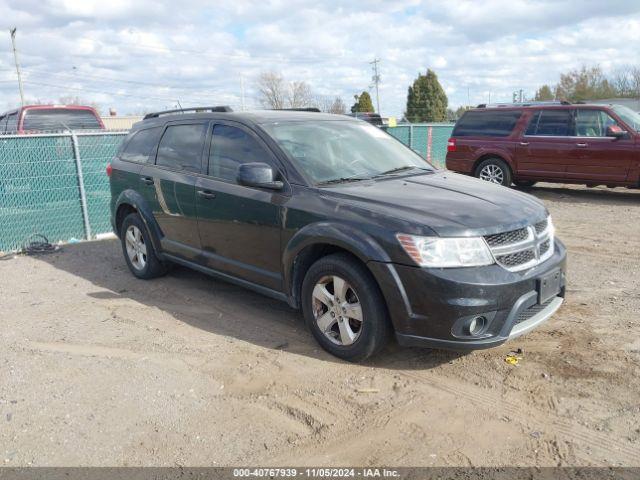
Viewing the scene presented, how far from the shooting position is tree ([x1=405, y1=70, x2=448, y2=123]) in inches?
1884

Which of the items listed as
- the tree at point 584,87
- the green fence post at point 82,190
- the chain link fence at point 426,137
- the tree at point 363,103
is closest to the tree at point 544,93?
the tree at point 584,87

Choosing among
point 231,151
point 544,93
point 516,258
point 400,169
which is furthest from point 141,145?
point 544,93

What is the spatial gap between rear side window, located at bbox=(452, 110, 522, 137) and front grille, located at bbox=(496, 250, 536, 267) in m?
8.65

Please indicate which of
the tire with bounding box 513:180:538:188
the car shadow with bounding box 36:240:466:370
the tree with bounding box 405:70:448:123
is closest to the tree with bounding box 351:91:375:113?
the tree with bounding box 405:70:448:123

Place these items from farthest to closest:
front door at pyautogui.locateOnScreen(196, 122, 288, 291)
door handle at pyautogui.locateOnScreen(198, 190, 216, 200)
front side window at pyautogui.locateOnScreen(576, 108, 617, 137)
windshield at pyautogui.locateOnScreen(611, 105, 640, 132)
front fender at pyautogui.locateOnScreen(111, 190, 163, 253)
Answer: front side window at pyautogui.locateOnScreen(576, 108, 617, 137) → windshield at pyautogui.locateOnScreen(611, 105, 640, 132) → front fender at pyautogui.locateOnScreen(111, 190, 163, 253) → door handle at pyautogui.locateOnScreen(198, 190, 216, 200) → front door at pyautogui.locateOnScreen(196, 122, 288, 291)

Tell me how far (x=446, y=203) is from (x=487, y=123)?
29.3ft

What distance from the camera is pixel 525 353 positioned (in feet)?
13.5

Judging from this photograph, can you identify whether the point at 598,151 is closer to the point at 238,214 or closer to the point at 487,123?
the point at 487,123

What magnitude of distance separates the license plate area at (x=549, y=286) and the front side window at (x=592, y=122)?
790 centimetres

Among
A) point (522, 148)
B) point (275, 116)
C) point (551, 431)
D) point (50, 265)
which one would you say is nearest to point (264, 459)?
point (551, 431)

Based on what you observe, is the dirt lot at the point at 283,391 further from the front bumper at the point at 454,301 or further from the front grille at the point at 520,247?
the front grille at the point at 520,247

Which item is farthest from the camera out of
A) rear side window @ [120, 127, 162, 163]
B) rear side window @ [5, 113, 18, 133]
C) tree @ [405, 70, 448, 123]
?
tree @ [405, 70, 448, 123]

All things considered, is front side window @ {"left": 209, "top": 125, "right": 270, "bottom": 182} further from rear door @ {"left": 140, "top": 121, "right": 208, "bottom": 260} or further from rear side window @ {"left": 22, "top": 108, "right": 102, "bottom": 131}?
rear side window @ {"left": 22, "top": 108, "right": 102, "bottom": 131}

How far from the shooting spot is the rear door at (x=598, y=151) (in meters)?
10.4
